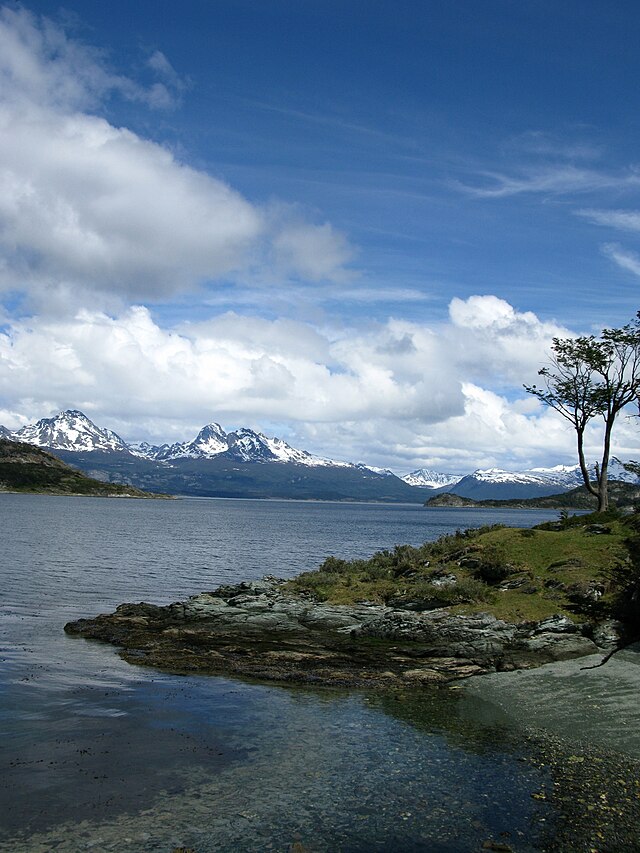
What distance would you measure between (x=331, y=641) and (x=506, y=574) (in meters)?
14.2

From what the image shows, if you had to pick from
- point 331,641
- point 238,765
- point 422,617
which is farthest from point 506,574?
point 238,765

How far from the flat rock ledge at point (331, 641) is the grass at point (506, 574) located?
2167mm

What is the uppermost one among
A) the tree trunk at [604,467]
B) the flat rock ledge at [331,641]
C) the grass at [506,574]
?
the tree trunk at [604,467]

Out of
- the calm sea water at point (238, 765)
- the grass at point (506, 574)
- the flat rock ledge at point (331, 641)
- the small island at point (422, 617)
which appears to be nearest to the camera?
the calm sea water at point (238, 765)

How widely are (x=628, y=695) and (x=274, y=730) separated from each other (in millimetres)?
12516

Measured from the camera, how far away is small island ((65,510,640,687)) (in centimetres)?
2900

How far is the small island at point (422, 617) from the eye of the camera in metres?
29.0

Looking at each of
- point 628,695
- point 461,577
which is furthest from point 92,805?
point 461,577

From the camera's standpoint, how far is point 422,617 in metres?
35.6

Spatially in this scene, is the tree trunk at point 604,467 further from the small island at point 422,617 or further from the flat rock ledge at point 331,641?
the flat rock ledge at point 331,641

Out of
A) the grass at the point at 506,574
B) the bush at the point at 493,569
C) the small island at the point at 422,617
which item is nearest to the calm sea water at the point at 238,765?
the small island at the point at 422,617

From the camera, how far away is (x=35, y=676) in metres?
26.7

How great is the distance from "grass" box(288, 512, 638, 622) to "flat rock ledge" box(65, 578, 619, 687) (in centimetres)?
217

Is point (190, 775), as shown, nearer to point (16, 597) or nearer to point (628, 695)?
point (628, 695)
